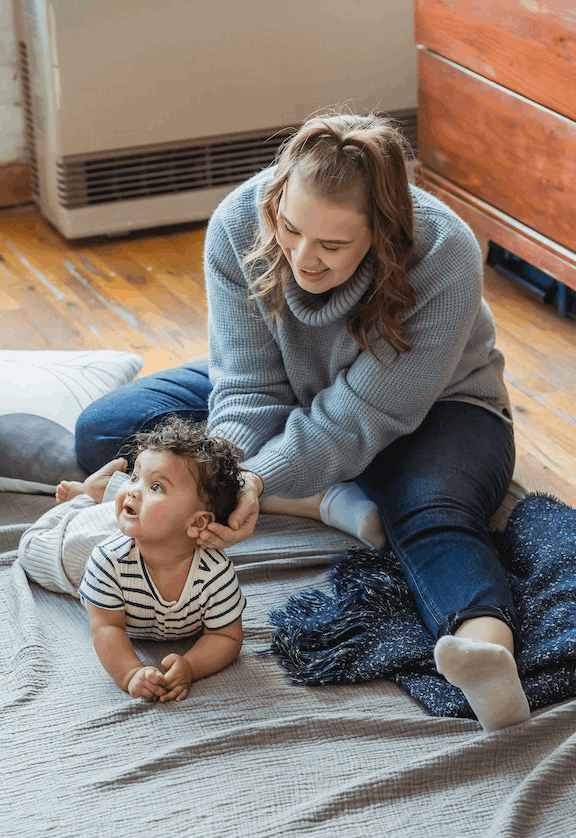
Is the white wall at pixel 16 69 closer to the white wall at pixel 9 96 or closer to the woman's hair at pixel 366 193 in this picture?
the white wall at pixel 9 96

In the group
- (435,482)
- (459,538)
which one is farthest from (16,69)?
(459,538)

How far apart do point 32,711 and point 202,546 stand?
0.28 meters

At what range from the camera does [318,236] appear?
144 cm

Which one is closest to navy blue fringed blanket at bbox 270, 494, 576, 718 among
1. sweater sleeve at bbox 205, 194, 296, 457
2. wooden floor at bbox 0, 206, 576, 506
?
sweater sleeve at bbox 205, 194, 296, 457

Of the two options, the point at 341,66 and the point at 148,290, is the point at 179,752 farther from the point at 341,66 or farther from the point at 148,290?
the point at 341,66

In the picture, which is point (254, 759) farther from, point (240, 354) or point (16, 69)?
point (16, 69)

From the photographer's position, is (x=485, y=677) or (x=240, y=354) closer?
(x=485, y=677)

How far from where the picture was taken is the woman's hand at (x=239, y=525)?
1359mm

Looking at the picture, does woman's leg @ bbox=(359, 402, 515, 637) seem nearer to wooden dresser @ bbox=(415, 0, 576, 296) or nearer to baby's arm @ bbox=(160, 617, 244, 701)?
baby's arm @ bbox=(160, 617, 244, 701)

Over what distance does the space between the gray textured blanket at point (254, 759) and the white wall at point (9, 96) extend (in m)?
2.02

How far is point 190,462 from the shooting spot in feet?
4.40

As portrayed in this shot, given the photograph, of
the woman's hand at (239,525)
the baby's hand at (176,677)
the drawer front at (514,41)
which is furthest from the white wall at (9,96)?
the baby's hand at (176,677)

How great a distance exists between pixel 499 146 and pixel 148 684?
5.45 feet

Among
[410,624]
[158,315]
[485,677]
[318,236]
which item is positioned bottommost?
[158,315]
